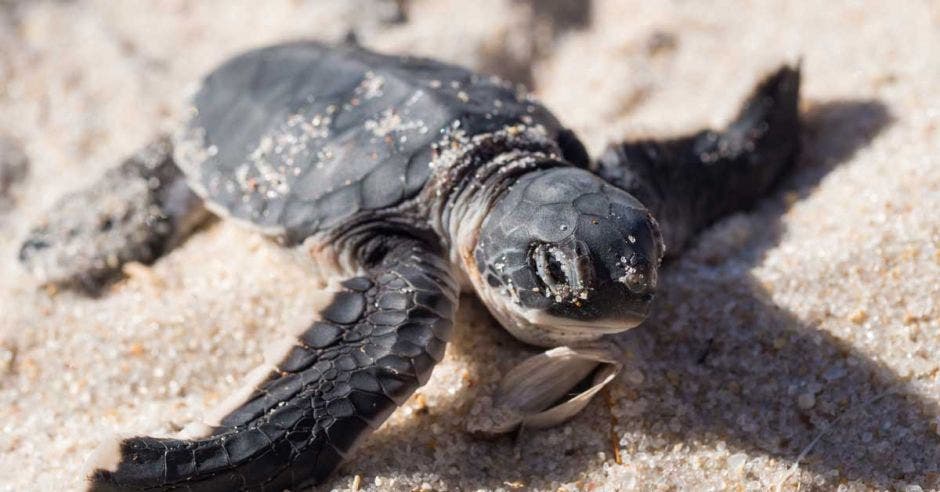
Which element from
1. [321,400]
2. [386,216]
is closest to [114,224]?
[386,216]

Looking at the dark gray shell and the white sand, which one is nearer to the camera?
the white sand

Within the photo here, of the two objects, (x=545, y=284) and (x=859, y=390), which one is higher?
(x=545, y=284)

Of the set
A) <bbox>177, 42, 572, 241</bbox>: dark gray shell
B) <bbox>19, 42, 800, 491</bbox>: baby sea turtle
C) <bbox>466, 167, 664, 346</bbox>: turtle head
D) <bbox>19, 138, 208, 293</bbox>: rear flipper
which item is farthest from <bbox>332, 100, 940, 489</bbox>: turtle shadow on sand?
<bbox>19, 138, 208, 293</bbox>: rear flipper

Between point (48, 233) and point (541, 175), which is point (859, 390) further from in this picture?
point (48, 233)

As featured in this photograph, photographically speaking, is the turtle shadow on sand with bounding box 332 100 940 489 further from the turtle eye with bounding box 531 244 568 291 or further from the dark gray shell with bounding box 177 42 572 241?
the dark gray shell with bounding box 177 42 572 241

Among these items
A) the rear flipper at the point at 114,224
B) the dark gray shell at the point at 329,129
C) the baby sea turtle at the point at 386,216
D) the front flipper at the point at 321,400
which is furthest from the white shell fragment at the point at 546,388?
the rear flipper at the point at 114,224

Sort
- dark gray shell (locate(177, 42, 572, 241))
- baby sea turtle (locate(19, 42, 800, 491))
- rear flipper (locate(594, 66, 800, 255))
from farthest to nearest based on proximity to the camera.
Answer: rear flipper (locate(594, 66, 800, 255)) < dark gray shell (locate(177, 42, 572, 241)) < baby sea turtle (locate(19, 42, 800, 491))

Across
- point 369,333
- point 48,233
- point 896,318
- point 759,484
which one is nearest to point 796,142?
point 896,318
